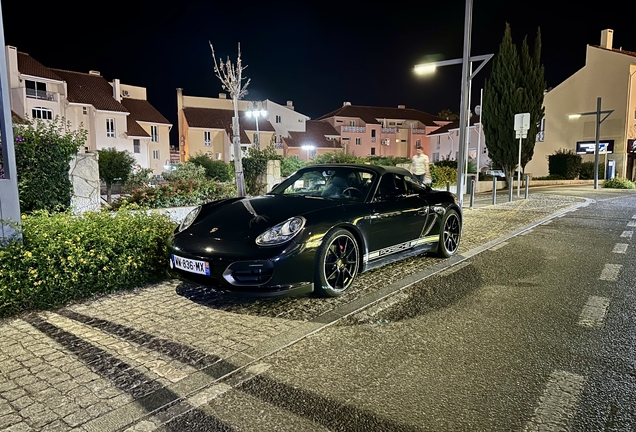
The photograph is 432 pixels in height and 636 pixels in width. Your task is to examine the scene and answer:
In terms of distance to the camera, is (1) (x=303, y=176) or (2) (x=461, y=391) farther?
(1) (x=303, y=176)

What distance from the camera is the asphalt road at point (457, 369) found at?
2.60 metres

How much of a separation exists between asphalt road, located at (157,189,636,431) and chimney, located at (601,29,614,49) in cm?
4061

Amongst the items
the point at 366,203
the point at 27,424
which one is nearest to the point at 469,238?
the point at 366,203

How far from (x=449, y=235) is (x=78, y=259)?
5.16 metres

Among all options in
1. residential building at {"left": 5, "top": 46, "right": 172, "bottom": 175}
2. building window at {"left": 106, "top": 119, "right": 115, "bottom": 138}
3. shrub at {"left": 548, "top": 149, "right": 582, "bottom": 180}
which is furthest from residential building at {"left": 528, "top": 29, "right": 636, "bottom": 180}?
building window at {"left": 106, "top": 119, "right": 115, "bottom": 138}

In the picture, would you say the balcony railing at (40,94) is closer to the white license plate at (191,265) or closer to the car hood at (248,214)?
the car hood at (248,214)

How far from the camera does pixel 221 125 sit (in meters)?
49.1

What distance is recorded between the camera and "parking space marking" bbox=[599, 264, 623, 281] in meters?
5.80

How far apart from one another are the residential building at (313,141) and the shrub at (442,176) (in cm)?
3281

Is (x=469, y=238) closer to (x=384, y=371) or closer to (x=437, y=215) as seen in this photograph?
(x=437, y=215)

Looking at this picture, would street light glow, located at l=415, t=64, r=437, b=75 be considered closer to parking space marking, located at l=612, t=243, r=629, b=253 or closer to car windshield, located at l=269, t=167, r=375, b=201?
parking space marking, located at l=612, t=243, r=629, b=253

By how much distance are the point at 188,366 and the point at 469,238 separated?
22.2 feet

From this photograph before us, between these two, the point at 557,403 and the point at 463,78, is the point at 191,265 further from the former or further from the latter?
the point at 463,78

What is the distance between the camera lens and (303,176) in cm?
607
